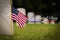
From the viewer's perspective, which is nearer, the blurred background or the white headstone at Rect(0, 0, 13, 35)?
the white headstone at Rect(0, 0, 13, 35)

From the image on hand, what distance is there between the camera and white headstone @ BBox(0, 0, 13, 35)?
10297 mm

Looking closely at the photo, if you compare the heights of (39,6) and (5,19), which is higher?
(5,19)

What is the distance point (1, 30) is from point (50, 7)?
66.4 ft

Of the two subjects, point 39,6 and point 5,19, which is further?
point 39,6

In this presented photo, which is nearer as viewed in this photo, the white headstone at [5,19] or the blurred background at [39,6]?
the white headstone at [5,19]

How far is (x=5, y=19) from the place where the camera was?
10352 mm

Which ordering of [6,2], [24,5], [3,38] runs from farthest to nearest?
1. [24,5]
2. [6,2]
3. [3,38]

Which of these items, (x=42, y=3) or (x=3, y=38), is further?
(x=42, y=3)

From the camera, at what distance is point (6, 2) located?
10.3 meters

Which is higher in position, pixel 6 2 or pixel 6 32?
pixel 6 2

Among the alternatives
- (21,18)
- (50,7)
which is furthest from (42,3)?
(21,18)

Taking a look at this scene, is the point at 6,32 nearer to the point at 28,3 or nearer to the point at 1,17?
the point at 1,17

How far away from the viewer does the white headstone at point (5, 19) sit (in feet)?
33.8

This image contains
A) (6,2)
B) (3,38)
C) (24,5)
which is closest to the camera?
(3,38)
